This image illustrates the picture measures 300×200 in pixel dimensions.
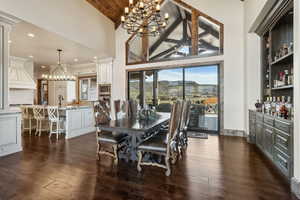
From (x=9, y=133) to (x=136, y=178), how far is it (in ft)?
10.1

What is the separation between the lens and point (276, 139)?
264 cm

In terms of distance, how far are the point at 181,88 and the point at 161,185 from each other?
13.2ft

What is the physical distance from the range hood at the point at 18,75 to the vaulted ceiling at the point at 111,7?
3963 millimetres

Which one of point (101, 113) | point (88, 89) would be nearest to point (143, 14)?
point (101, 113)

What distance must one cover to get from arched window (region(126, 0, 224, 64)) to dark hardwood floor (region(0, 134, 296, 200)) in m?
3.47

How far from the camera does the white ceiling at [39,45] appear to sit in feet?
13.1

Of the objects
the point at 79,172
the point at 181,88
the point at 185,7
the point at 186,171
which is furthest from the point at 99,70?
the point at 186,171

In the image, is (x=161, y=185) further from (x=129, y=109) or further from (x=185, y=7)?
(x=185, y=7)

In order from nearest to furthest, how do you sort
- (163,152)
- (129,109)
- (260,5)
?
(163,152) → (260,5) → (129,109)

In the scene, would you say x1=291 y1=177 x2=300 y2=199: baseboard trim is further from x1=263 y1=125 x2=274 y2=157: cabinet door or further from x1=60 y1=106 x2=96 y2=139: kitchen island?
x1=60 y1=106 x2=96 y2=139: kitchen island

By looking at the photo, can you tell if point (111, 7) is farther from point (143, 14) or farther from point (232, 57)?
point (232, 57)

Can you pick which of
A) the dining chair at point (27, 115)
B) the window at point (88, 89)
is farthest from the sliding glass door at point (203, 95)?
the dining chair at point (27, 115)

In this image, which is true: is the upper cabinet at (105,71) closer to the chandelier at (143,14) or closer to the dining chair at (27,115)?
the dining chair at (27,115)

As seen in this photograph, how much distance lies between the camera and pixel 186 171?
257cm
